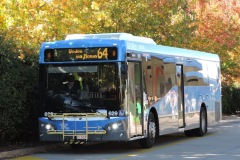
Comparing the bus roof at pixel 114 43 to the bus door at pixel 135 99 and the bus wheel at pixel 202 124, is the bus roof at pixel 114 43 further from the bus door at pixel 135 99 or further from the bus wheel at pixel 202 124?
the bus wheel at pixel 202 124

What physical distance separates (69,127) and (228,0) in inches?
976

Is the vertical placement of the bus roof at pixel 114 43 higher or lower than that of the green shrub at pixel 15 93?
higher

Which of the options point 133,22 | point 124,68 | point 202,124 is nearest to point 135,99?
point 124,68

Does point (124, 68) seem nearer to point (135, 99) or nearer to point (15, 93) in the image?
point (135, 99)

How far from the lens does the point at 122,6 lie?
25859 mm

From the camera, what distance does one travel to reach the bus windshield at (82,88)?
1549 cm

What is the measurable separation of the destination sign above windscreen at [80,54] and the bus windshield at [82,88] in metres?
0.21

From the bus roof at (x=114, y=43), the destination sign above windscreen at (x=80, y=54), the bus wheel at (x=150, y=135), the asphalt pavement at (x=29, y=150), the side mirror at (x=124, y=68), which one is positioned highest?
the bus roof at (x=114, y=43)

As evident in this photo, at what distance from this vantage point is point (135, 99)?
53.2 ft

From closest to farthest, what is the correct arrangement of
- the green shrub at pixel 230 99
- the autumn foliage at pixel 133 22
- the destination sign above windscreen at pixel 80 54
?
the destination sign above windscreen at pixel 80 54 → the autumn foliage at pixel 133 22 → the green shrub at pixel 230 99

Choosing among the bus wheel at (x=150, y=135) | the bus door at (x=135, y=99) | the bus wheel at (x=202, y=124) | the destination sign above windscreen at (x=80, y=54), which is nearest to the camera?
the destination sign above windscreen at (x=80, y=54)

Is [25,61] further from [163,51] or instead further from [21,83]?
[163,51]

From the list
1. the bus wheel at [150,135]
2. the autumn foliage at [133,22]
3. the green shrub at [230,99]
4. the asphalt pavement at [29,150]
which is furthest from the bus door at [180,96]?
the green shrub at [230,99]

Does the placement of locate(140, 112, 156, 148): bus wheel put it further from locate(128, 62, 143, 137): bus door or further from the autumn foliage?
the autumn foliage
